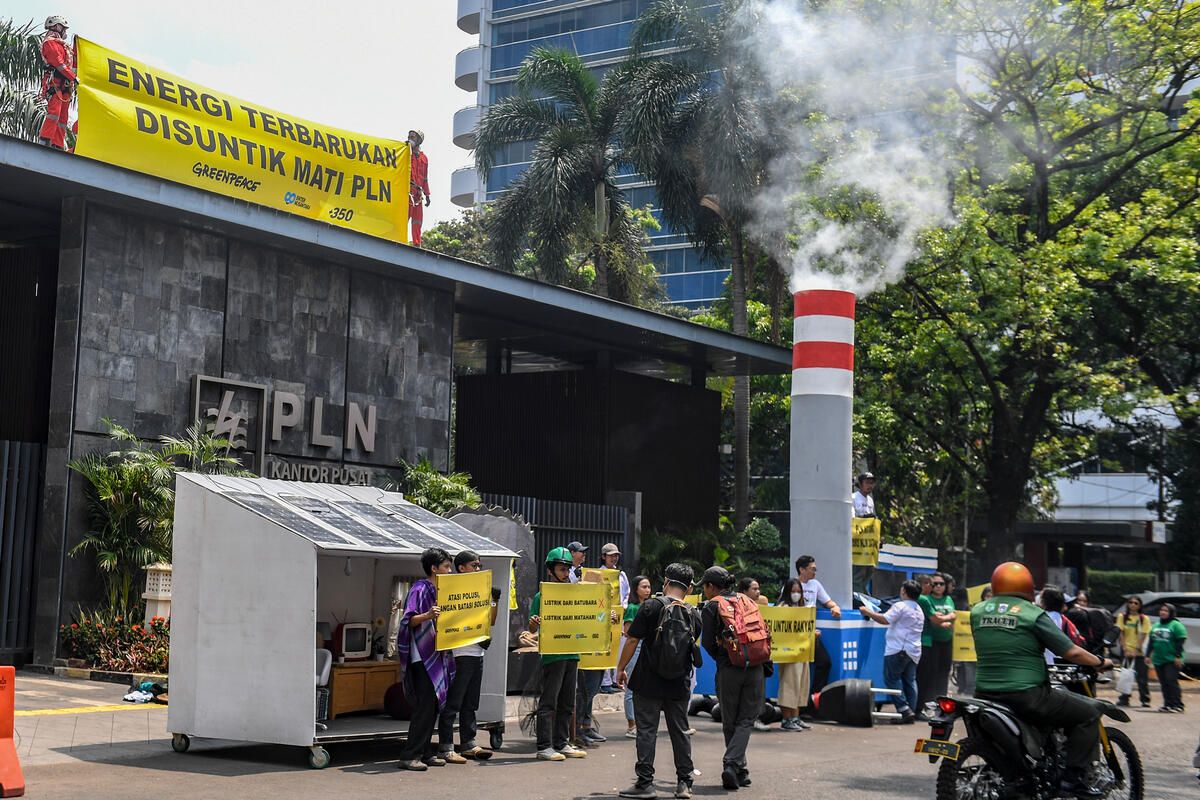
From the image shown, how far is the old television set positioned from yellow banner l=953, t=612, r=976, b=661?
8314 millimetres

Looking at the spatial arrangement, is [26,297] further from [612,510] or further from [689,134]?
[689,134]

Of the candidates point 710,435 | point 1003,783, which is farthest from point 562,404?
point 1003,783

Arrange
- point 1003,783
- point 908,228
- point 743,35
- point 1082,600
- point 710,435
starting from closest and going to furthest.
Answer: point 1003,783
point 1082,600
point 908,228
point 710,435
point 743,35

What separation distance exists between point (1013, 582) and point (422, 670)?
4.68 meters

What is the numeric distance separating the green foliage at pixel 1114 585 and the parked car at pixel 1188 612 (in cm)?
2213

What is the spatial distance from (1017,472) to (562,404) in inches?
361

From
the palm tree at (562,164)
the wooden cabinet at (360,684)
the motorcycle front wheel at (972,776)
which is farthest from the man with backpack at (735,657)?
the palm tree at (562,164)

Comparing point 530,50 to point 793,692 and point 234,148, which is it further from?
point 793,692

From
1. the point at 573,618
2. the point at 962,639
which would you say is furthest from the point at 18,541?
the point at 962,639

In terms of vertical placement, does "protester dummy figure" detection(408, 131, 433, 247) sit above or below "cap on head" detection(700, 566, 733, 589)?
above

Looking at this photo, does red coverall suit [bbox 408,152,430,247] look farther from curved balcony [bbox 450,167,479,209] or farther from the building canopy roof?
curved balcony [bbox 450,167,479,209]

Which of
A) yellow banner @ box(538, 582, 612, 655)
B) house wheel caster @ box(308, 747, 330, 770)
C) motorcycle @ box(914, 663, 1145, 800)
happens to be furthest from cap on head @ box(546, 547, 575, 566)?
motorcycle @ box(914, 663, 1145, 800)

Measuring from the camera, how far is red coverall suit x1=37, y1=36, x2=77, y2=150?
56.0 ft

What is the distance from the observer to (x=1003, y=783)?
8125mm
